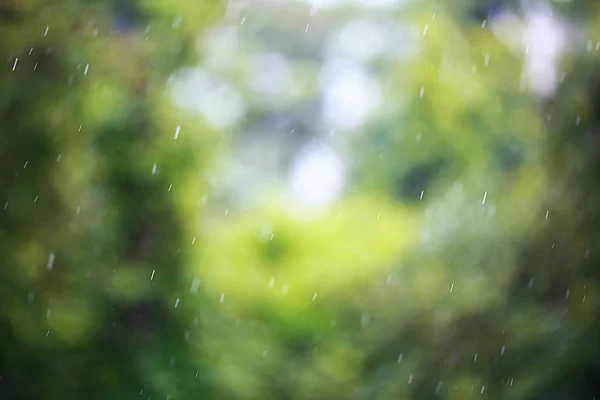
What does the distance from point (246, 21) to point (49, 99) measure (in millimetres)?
267

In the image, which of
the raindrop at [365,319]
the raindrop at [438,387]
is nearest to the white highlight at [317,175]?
the raindrop at [365,319]

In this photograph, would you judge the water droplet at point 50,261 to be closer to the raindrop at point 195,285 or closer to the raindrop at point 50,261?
the raindrop at point 50,261

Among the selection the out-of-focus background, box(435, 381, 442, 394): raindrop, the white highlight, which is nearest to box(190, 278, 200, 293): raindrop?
the out-of-focus background

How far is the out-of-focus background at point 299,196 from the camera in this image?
68 centimetres

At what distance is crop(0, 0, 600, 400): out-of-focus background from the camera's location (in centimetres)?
68

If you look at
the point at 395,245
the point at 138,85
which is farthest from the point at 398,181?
the point at 138,85

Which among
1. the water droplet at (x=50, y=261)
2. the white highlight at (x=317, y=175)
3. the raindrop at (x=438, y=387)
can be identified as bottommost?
the raindrop at (x=438, y=387)

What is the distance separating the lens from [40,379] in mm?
776

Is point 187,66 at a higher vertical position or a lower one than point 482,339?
higher

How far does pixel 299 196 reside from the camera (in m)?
0.68

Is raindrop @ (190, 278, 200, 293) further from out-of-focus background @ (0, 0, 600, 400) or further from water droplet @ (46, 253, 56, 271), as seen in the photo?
water droplet @ (46, 253, 56, 271)

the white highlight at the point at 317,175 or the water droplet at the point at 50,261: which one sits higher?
the white highlight at the point at 317,175

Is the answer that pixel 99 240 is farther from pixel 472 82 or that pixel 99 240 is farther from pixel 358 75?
pixel 472 82

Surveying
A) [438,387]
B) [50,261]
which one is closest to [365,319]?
[438,387]
